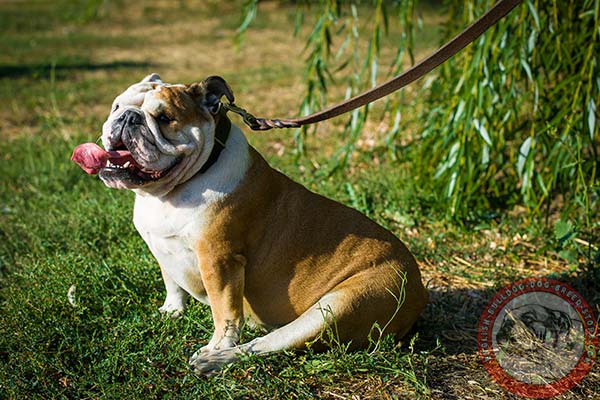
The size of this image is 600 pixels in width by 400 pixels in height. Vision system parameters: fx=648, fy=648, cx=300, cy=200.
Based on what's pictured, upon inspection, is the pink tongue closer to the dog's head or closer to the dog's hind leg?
the dog's head

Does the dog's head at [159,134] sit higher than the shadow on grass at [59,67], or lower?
higher

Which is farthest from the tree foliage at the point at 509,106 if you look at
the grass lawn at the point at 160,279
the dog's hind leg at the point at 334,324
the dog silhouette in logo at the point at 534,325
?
the dog's hind leg at the point at 334,324

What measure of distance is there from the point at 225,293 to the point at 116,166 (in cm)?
70


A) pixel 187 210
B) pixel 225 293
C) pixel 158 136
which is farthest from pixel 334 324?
pixel 158 136

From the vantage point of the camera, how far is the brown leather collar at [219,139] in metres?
2.75

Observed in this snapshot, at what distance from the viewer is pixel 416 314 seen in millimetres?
3041

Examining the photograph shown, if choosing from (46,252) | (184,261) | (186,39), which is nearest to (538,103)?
(184,261)

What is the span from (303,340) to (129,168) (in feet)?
3.33

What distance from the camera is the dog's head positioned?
100 inches

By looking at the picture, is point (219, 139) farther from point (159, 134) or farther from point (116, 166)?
point (116, 166)

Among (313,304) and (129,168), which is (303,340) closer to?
(313,304)

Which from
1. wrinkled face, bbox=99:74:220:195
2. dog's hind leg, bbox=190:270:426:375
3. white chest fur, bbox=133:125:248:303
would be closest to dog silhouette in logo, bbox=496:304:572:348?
dog's hind leg, bbox=190:270:426:375

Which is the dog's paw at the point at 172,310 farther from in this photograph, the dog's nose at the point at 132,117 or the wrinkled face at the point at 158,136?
the dog's nose at the point at 132,117

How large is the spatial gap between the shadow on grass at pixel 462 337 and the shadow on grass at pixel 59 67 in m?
7.25
